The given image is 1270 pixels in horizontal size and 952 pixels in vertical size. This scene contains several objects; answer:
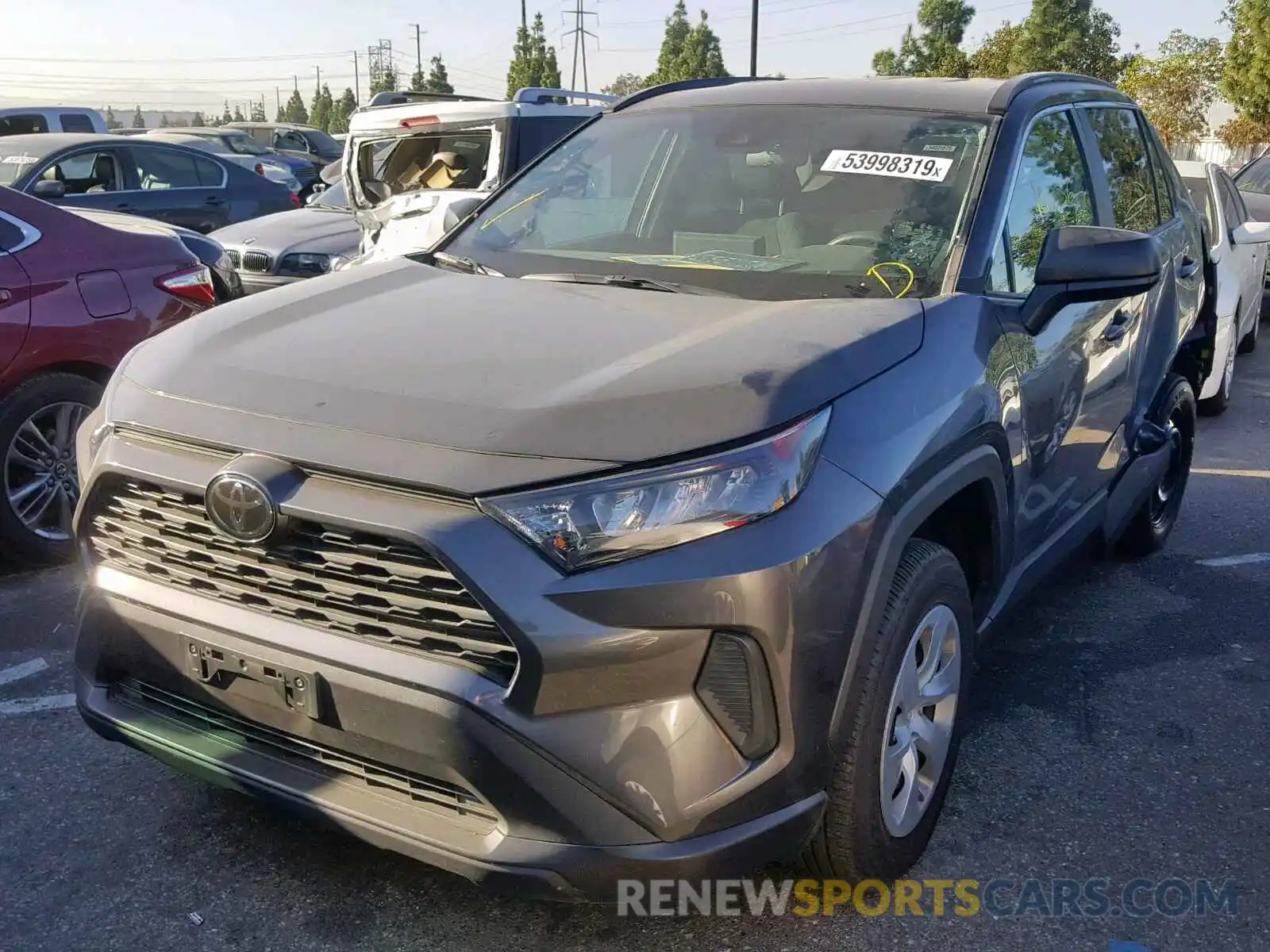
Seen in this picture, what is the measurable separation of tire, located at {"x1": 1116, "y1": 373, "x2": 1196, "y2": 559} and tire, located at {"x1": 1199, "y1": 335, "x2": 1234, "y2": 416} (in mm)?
2910

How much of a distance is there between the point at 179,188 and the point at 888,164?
30.2 feet

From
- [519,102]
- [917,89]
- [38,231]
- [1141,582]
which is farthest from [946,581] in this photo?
[519,102]

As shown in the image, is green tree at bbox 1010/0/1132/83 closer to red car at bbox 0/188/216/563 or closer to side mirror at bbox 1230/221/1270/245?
side mirror at bbox 1230/221/1270/245

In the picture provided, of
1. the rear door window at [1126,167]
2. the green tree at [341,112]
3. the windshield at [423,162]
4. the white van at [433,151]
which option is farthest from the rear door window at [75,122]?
the green tree at [341,112]

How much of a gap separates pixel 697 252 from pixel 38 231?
2830mm

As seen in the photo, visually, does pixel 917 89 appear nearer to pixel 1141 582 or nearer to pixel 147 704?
pixel 1141 582

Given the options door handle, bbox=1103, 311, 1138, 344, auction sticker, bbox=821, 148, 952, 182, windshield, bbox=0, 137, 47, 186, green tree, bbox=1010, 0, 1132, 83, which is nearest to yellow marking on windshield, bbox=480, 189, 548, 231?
auction sticker, bbox=821, 148, 952, 182

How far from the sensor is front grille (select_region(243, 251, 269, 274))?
9312 millimetres

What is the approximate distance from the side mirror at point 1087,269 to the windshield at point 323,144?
1172 inches

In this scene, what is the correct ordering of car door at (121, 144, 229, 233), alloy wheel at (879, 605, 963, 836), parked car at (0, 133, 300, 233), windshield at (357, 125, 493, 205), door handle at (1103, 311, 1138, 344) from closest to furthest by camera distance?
1. alloy wheel at (879, 605, 963, 836)
2. door handle at (1103, 311, 1138, 344)
3. windshield at (357, 125, 493, 205)
4. parked car at (0, 133, 300, 233)
5. car door at (121, 144, 229, 233)

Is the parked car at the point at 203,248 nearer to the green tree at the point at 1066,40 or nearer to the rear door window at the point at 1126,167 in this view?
the rear door window at the point at 1126,167

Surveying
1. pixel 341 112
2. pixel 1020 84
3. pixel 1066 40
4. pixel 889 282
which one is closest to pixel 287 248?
pixel 1020 84

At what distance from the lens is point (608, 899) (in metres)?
2.23

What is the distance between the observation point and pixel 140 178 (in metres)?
10.6
